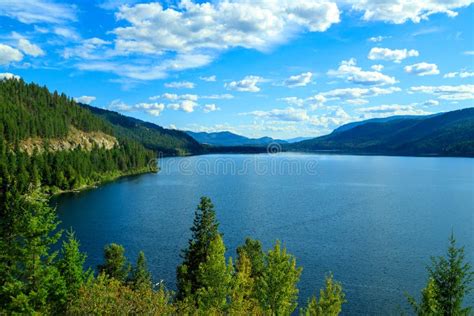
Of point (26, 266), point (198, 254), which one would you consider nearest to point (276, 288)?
point (198, 254)

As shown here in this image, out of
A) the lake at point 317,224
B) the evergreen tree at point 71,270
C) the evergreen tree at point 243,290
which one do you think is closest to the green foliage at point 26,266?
the evergreen tree at point 71,270

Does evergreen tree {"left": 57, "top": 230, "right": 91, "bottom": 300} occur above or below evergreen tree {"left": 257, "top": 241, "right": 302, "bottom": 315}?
above

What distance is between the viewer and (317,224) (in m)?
102

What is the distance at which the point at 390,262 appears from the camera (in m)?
73.2

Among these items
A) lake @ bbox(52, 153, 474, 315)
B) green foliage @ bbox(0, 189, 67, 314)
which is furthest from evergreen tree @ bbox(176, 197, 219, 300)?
green foliage @ bbox(0, 189, 67, 314)

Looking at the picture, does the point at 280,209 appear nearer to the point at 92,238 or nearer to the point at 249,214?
the point at 249,214

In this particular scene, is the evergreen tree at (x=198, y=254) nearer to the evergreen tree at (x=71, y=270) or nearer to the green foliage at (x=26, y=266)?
the evergreen tree at (x=71, y=270)

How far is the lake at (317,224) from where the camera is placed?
6688cm

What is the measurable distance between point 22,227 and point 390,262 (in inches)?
2456

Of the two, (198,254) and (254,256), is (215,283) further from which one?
(254,256)

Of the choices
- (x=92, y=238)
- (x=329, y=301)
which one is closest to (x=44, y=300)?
(x=329, y=301)

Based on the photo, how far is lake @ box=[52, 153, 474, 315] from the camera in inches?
2633

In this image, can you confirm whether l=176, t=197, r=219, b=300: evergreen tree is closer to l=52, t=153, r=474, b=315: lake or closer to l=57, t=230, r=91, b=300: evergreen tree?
l=52, t=153, r=474, b=315: lake

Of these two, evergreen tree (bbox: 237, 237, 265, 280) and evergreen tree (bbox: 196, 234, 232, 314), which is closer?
evergreen tree (bbox: 196, 234, 232, 314)
